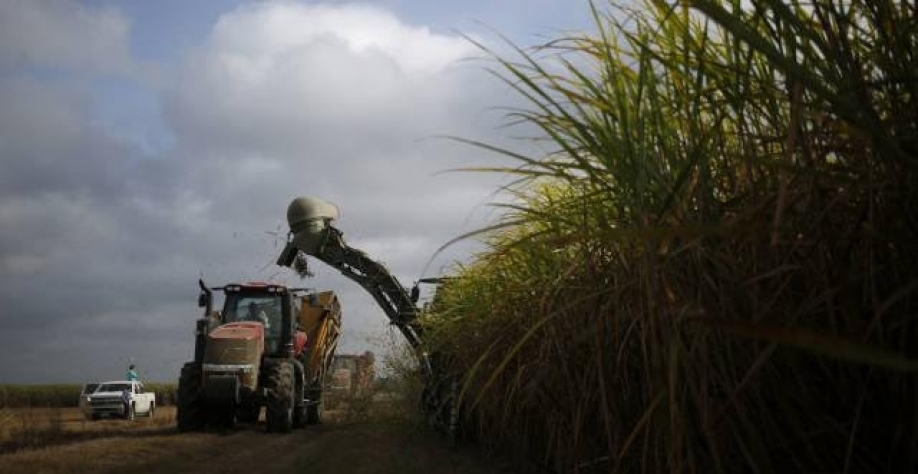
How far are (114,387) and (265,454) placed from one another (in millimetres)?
16850

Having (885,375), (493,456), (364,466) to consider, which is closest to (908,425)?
(885,375)

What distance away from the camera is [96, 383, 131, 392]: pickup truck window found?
24078 mm

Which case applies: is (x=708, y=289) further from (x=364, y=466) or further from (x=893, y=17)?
(x=364, y=466)

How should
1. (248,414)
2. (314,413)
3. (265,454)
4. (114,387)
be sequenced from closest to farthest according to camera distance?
(265,454)
(248,414)
(314,413)
(114,387)

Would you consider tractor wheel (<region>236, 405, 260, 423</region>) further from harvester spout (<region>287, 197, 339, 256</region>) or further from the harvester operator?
harvester spout (<region>287, 197, 339, 256</region>)

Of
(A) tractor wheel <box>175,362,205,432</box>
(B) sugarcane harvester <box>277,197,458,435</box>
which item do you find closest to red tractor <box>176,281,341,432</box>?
(A) tractor wheel <box>175,362,205,432</box>

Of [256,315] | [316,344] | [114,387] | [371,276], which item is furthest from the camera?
[114,387]

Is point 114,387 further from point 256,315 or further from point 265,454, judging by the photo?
point 265,454

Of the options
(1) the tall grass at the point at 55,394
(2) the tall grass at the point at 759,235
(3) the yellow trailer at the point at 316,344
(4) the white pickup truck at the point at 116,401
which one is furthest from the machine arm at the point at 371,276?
(1) the tall grass at the point at 55,394

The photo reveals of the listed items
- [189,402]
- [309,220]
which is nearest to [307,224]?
[309,220]

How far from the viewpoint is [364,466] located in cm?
752

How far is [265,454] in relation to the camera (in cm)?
930

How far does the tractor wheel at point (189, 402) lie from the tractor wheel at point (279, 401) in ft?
3.98

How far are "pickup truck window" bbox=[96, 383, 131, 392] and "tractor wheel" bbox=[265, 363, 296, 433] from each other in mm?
13477
